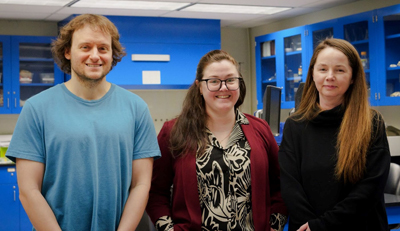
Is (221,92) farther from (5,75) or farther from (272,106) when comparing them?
(5,75)

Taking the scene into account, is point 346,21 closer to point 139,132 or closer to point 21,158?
point 139,132

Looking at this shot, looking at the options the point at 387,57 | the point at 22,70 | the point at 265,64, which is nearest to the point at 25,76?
the point at 22,70

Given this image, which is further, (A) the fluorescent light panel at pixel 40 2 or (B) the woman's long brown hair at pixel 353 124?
(A) the fluorescent light panel at pixel 40 2

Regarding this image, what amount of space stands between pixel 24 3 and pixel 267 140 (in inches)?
146

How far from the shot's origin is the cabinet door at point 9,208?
5.03 m

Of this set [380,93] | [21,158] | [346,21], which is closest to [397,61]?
[380,93]

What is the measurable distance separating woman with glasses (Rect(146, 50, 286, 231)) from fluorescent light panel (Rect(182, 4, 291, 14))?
3.37 meters

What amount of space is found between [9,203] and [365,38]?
407 centimetres

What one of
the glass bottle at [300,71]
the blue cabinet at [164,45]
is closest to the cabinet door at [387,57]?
the glass bottle at [300,71]

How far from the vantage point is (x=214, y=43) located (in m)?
6.09

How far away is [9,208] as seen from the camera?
5.05m

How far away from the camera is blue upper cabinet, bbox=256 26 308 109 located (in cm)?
576

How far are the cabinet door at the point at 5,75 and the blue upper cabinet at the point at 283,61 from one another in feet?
10.2

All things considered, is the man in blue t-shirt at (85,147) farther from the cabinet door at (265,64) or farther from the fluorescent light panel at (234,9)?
the cabinet door at (265,64)
